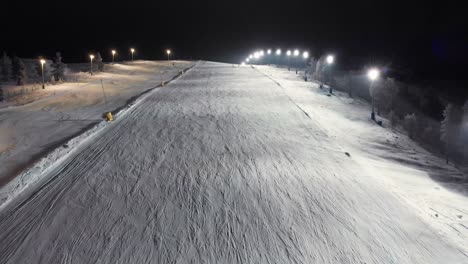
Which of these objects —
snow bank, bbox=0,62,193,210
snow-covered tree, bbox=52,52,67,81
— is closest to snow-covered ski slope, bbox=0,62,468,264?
snow bank, bbox=0,62,193,210

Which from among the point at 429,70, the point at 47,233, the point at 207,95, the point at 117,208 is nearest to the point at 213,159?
the point at 117,208

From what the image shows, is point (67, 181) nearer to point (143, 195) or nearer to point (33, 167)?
point (33, 167)

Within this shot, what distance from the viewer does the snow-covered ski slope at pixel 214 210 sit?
20.7ft

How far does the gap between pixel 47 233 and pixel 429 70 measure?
77212mm

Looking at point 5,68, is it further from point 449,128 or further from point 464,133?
point 464,133

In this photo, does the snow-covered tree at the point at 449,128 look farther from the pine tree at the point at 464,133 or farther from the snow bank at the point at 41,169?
the snow bank at the point at 41,169

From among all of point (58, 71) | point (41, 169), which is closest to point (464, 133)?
point (41, 169)

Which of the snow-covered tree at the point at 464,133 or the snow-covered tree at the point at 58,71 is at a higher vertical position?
the snow-covered tree at the point at 58,71

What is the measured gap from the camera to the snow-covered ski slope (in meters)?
6.30

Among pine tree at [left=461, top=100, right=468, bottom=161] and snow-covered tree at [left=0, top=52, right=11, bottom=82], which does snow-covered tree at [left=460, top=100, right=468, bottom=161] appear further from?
snow-covered tree at [left=0, top=52, right=11, bottom=82]

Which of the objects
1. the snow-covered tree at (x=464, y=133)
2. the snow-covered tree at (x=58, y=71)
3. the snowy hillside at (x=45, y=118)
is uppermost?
the snow-covered tree at (x=58, y=71)

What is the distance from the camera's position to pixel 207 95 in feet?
79.8

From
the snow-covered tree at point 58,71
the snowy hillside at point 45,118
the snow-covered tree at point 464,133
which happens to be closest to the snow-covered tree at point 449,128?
the snow-covered tree at point 464,133

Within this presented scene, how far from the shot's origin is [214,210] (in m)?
7.60
